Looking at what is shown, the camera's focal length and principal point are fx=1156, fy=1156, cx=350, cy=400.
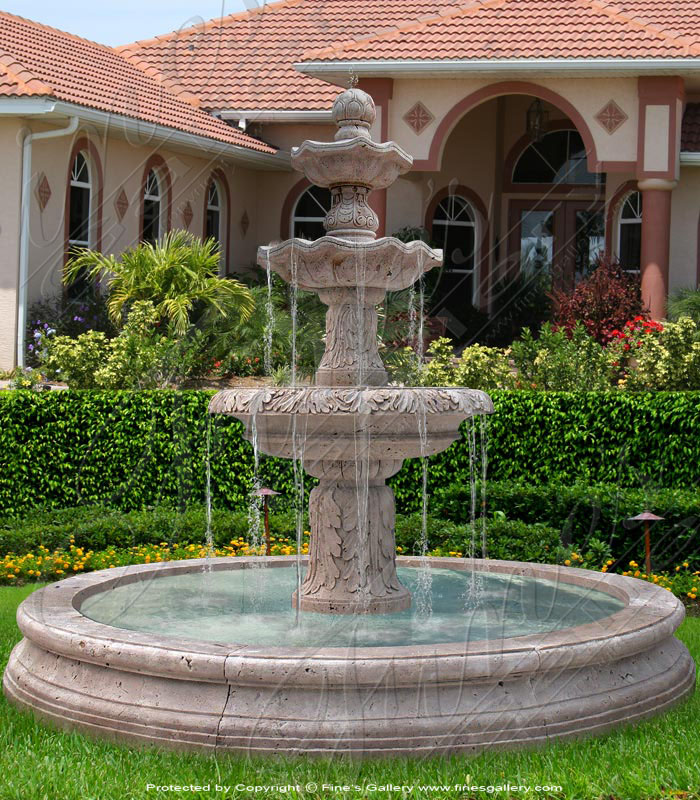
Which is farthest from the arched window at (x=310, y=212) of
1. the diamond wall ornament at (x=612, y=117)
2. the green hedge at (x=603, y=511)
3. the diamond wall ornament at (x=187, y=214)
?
the green hedge at (x=603, y=511)

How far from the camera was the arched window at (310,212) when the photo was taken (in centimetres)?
2091

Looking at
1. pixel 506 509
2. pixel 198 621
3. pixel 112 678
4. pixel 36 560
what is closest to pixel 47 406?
pixel 36 560

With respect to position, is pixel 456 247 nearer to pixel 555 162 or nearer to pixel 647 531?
pixel 555 162

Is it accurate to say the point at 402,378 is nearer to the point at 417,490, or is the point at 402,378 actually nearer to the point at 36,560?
the point at 417,490

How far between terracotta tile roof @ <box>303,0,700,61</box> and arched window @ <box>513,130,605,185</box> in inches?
Result: 127

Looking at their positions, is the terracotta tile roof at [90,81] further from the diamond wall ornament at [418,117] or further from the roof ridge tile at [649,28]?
the roof ridge tile at [649,28]

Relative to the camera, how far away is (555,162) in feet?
70.0

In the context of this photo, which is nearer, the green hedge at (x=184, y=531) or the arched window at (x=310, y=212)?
the green hedge at (x=184, y=531)

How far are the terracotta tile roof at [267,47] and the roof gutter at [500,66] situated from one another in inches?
108

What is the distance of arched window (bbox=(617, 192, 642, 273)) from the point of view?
19.2 m

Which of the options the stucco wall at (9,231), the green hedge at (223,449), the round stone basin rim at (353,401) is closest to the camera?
the round stone basin rim at (353,401)

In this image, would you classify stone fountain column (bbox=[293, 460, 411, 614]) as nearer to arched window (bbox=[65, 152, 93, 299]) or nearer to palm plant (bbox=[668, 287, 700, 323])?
palm plant (bbox=[668, 287, 700, 323])

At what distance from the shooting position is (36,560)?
10.5 meters

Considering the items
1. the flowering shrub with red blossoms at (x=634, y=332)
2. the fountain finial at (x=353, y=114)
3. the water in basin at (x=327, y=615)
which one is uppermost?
the fountain finial at (x=353, y=114)
